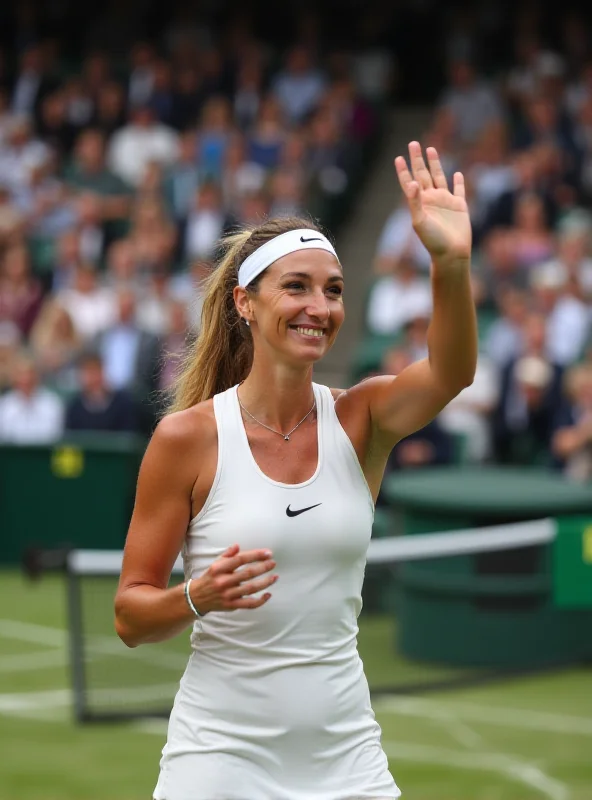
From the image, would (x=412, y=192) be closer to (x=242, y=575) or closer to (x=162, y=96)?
(x=242, y=575)

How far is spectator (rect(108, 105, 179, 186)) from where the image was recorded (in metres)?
16.8

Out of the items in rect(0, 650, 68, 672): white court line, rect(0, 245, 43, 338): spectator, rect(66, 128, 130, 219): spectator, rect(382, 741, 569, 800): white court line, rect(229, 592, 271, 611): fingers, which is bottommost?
rect(382, 741, 569, 800): white court line

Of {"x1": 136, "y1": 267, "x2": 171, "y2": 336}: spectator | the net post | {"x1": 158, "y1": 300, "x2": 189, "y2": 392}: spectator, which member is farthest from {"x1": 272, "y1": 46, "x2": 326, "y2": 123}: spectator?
the net post

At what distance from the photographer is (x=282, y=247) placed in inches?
137

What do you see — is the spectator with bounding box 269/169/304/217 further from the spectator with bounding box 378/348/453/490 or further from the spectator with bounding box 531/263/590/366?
the spectator with bounding box 378/348/453/490

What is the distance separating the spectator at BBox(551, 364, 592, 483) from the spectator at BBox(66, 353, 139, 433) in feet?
13.2

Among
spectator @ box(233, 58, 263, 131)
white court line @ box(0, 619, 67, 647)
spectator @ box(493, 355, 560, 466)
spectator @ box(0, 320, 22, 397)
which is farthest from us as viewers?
spectator @ box(233, 58, 263, 131)

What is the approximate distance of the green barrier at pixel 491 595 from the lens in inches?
354

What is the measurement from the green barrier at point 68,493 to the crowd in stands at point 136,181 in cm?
25

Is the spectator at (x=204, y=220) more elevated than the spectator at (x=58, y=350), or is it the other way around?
the spectator at (x=204, y=220)

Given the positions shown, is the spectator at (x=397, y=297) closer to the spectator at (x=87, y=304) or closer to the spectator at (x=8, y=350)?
the spectator at (x=87, y=304)

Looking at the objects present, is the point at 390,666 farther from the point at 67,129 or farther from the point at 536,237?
the point at 67,129


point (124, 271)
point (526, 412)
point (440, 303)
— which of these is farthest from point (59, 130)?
point (440, 303)

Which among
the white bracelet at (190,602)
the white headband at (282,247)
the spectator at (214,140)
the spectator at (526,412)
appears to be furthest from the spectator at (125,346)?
the white bracelet at (190,602)
